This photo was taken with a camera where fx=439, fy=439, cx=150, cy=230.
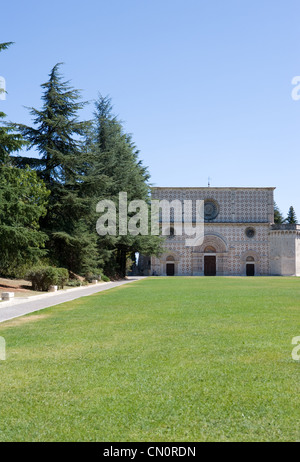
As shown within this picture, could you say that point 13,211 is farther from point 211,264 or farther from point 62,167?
point 211,264

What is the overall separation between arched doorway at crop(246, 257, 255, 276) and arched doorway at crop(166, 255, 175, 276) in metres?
8.65

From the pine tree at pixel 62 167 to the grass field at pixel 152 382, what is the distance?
56.0 ft

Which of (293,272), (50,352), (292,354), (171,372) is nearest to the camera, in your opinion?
(171,372)

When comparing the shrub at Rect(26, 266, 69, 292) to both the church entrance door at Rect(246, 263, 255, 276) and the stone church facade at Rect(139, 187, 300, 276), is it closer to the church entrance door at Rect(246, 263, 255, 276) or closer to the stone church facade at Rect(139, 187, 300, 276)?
the stone church facade at Rect(139, 187, 300, 276)

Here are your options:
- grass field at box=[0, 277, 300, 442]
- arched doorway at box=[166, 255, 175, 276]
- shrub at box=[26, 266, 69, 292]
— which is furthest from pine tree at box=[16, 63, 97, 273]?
arched doorway at box=[166, 255, 175, 276]

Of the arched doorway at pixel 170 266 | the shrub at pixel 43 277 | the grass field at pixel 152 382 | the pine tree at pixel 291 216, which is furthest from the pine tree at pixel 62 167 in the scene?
the pine tree at pixel 291 216

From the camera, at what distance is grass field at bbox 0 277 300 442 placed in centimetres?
326

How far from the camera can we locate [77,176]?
83.9 ft

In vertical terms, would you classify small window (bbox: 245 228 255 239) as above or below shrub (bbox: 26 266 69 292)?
above

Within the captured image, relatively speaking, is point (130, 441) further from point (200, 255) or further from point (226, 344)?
point (200, 255)

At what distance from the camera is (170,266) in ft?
169

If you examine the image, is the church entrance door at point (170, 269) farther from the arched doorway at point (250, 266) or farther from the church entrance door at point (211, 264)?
the arched doorway at point (250, 266)

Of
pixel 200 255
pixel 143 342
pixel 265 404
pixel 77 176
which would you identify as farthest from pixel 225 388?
pixel 200 255

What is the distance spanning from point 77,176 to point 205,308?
16431mm
